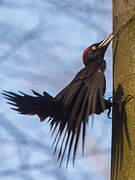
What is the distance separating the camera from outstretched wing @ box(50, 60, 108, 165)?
191 cm

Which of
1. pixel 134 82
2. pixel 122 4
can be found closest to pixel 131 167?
pixel 134 82

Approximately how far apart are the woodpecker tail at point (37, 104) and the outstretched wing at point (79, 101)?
64 mm

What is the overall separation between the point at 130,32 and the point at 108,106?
0.61 m

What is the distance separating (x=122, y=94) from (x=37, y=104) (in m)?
0.58

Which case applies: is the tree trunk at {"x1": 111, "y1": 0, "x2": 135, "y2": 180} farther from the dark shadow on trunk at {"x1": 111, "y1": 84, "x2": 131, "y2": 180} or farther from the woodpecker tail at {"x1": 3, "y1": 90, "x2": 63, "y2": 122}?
the woodpecker tail at {"x1": 3, "y1": 90, "x2": 63, "y2": 122}

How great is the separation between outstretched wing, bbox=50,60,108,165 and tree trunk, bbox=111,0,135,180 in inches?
5.3

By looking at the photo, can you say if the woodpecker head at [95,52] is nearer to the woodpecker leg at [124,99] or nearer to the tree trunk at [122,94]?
the tree trunk at [122,94]

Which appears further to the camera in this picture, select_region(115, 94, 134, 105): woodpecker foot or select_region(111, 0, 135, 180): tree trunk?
select_region(115, 94, 134, 105): woodpecker foot

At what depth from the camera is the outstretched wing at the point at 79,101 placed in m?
1.91

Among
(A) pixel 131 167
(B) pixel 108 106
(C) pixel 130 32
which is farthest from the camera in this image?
(B) pixel 108 106

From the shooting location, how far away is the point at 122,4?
7.29 feet

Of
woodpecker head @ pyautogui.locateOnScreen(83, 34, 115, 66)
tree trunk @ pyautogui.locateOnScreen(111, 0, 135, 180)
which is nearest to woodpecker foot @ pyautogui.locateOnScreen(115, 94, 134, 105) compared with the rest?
tree trunk @ pyautogui.locateOnScreen(111, 0, 135, 180)

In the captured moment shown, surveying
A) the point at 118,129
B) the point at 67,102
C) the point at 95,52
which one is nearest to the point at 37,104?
the point at 67,102

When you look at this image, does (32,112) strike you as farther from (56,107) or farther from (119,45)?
(119,45)
